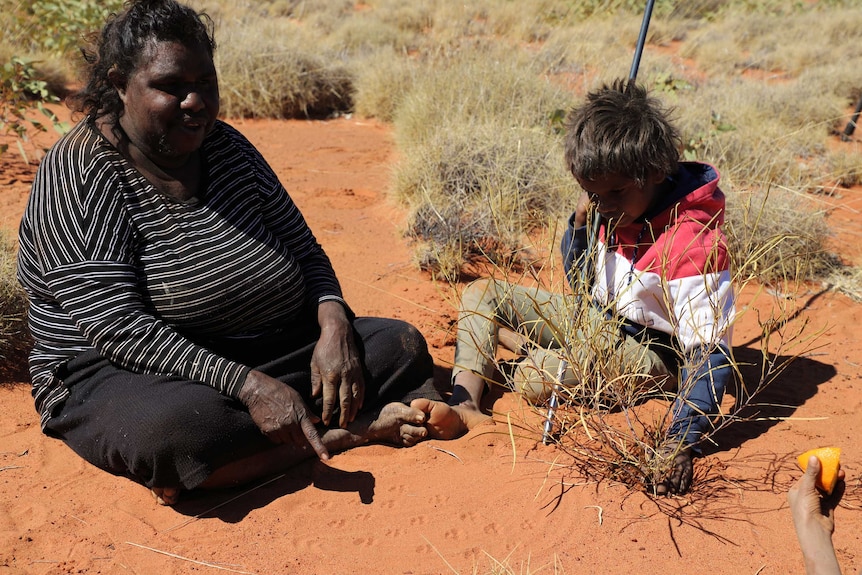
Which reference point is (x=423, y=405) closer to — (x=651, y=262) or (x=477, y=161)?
(x=651, y=262)

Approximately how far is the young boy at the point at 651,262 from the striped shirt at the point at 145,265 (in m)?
0.72

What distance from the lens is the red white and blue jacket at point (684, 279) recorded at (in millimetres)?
2545

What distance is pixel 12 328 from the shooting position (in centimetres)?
328

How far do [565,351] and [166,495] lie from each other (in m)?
1.30

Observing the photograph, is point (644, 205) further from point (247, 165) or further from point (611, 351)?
point (247, 165)

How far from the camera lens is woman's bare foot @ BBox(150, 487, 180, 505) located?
250cm

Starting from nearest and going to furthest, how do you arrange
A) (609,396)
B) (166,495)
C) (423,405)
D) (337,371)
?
(166,495), (609,396), (337,371), (423,405)

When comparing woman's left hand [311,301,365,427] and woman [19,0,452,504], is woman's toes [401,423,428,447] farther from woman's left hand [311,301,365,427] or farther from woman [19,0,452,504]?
woman's left hand [311,301,365,427]

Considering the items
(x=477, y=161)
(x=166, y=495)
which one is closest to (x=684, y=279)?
(x=166, y=495)

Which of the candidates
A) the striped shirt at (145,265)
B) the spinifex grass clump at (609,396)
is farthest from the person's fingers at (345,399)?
the spinifex grass clump at (609,396)

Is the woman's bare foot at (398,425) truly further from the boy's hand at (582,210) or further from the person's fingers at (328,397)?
the boy's hand at (582,210)

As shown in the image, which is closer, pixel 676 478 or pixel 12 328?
pixel 676 478

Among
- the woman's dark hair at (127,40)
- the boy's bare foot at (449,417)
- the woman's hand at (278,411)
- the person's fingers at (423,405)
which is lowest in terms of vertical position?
the boy's bare foot at (449,417)

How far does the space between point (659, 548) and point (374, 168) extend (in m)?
4.07
